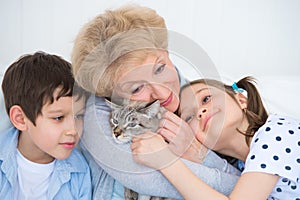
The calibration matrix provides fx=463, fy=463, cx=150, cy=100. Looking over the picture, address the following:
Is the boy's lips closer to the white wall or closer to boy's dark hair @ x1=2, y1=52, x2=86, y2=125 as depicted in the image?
boy's dark hair @ x1=2, y1=52, x2=86, y2=125

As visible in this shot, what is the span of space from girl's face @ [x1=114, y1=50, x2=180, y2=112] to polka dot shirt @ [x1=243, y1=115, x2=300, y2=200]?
0.94 feet

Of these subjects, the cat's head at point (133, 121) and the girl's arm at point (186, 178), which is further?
the cat's head at point (133, 121)

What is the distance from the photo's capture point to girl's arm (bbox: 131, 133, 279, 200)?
123 cm

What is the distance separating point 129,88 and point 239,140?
1.25 ft

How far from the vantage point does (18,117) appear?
1418 millimetres

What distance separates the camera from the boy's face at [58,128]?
1378 mm

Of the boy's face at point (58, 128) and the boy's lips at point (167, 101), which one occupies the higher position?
the boy's lips at point (167, 101)

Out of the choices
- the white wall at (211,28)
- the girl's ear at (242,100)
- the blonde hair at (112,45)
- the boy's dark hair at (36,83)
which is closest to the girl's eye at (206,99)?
the girl's ear at (242,100)

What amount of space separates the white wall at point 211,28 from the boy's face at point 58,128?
30.8 inches

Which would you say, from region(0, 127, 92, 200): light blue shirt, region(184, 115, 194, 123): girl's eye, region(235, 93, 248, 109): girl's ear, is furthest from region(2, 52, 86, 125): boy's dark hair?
region(235, 93, 248, 109): girl's ear

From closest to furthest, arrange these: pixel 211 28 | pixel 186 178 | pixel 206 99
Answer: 1. pixel 186 178
2. pixel 206 99
3. pixel 211 28

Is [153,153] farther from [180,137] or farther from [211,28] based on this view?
[211,28]

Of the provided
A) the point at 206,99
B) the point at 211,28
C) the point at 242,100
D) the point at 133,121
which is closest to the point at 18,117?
the point at 133,121

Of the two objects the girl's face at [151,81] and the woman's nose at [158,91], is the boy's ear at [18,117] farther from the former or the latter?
the woman's nose at [158,91]
